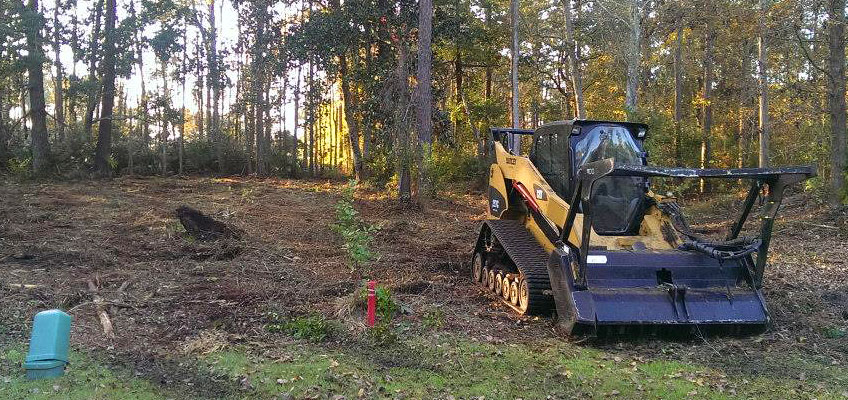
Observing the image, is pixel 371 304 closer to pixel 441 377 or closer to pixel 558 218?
pixel 441 377

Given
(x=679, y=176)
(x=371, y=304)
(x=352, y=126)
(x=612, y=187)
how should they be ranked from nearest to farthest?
(x=679, y=176) → (x=371, y=304) → (x=612, y=187) → (x=352, y=126)

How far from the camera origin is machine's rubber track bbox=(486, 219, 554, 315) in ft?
23.1

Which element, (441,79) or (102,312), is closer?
(102,312)

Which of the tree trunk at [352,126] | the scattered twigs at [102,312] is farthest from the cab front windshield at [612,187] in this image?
the tree trunk at [352,126]

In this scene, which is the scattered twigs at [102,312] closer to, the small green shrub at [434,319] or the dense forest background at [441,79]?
the small green shrub at [434,319]

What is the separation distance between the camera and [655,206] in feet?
24.7

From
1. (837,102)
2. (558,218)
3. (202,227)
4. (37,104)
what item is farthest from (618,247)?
(37,104)

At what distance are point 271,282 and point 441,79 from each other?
20.6 metres

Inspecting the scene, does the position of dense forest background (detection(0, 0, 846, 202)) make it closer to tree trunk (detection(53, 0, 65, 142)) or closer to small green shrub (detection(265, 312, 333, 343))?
tree trunk (detection(53, 0, 65, 142))

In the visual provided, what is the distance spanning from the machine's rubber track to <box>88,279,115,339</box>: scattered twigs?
4.48m

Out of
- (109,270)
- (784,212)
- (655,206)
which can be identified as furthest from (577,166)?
(784,212)

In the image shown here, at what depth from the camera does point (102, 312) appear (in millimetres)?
6844

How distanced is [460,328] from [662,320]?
2.12 m

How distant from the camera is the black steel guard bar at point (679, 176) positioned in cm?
570
